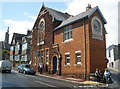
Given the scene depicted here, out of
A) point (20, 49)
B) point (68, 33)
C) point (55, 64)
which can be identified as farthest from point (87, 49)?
point (20, 49)

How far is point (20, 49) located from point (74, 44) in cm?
3256

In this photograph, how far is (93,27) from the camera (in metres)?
20.8

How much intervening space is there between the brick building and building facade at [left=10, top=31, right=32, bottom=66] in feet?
55.9

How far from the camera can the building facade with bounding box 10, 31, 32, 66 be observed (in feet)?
148

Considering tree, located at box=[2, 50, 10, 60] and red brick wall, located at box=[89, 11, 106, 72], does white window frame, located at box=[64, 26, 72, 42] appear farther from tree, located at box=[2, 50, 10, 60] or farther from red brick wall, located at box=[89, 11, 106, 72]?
tree, located at box=[2, 50, 10, 60]

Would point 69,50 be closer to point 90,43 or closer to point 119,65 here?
point 90,43

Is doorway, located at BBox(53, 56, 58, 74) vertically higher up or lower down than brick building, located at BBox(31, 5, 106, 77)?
lower down

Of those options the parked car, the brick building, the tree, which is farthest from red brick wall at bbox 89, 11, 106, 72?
the tree

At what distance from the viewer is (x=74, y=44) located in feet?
70.3

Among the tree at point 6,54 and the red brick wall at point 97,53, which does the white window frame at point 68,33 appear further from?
the tree at point 6,54

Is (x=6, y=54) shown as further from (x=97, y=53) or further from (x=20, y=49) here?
(x=97, y=53)

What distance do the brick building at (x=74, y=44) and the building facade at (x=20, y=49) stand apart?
55.9 ft

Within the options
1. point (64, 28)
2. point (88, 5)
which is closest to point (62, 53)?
point (64, 28)

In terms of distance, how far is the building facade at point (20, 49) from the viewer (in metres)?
45.1
